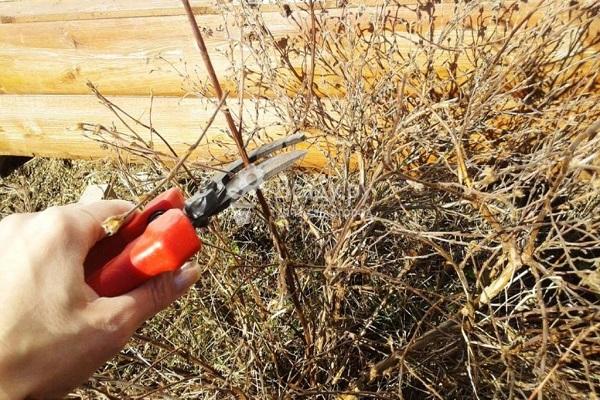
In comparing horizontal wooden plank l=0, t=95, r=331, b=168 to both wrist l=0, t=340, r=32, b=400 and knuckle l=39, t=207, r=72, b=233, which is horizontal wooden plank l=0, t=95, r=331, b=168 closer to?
knuckle l=39, t=207, r=72, b=233

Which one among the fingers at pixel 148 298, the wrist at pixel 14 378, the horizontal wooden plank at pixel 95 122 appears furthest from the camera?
the horizontal wooden plank at pixel 95 122

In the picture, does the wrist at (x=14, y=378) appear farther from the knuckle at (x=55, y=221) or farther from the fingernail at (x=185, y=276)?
the fingernail at (x=185, y=276)

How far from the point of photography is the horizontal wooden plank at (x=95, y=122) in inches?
143

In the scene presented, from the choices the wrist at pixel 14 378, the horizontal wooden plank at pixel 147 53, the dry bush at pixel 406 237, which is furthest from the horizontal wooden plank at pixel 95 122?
the wrist at pixel 14 378

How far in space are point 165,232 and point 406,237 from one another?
48.2 inches

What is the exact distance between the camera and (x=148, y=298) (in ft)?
5.30

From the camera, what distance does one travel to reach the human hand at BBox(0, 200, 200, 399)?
4.72ft

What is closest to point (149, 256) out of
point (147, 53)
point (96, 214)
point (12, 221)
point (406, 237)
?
point (96, 214)

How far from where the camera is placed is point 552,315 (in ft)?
7.60

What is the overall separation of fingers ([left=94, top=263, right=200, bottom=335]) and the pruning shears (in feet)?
0.10

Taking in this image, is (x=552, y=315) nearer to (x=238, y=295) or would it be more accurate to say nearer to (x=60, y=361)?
(x=238, y=295)

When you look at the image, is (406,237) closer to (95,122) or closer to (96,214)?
(96,214)

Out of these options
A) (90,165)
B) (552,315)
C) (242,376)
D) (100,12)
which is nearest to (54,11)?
(100,12)

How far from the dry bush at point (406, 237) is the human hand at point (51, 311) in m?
0.60
